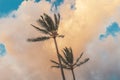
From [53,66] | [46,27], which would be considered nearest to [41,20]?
[46,27]

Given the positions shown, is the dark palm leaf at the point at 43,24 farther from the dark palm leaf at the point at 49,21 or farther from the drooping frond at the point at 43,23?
the dark palm leaf at the point at 49,21

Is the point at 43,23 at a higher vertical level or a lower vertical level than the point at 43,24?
higher

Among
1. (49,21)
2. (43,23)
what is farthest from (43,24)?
(49,21)

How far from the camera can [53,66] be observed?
69125 mm

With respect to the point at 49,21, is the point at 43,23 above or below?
below

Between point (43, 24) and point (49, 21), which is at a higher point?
point (49, 21)

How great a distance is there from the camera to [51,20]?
59469 mm

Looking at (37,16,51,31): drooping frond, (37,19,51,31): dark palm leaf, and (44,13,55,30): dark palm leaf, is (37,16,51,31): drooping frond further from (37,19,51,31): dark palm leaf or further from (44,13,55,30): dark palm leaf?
(44,13,55,30): dark palm leaf

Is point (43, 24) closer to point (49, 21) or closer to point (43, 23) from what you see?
point (43, 23)

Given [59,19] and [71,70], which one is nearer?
[59,19]

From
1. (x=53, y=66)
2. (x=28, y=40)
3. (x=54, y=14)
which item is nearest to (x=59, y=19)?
(x=54, y=14)

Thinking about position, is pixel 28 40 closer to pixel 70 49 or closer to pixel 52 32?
pixel 52 32

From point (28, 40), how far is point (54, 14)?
4.99 m

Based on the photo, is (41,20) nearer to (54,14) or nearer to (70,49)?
(54,14)
